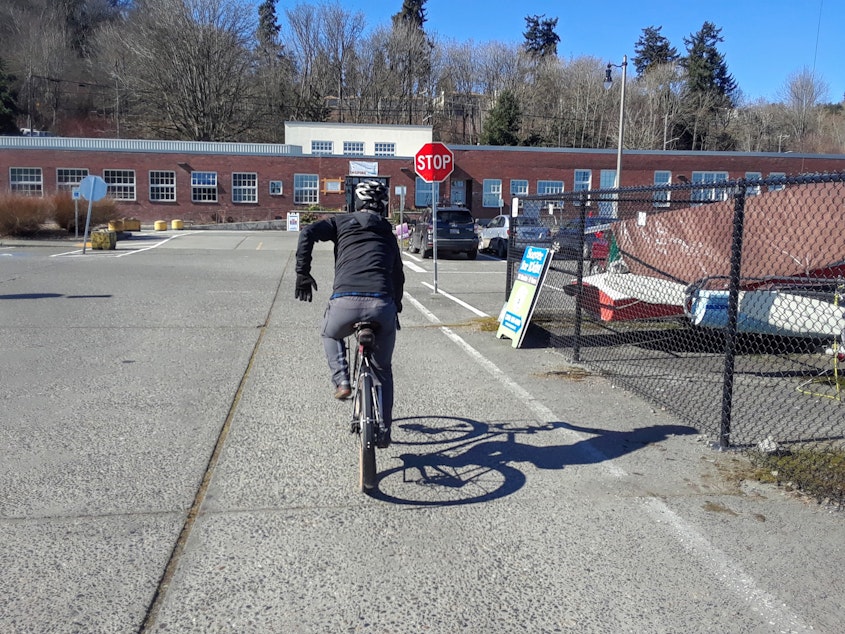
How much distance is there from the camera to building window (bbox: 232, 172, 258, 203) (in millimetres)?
49875

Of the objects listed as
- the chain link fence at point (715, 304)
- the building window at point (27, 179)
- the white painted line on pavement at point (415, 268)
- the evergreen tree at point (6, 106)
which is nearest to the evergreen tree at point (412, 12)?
the evergreen tree at point (6, 106)

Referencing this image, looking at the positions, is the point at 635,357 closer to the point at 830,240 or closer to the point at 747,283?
the point at 747,283

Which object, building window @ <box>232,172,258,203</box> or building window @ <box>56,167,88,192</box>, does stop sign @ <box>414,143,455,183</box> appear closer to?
building window @ <box>232,172,258,203</box>

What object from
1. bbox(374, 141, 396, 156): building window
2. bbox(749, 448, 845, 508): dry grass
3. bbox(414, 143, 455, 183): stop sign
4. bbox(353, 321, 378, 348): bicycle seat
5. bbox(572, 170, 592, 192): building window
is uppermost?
bbox(374, 141, 396, 156): building window

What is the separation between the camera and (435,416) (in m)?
6.22

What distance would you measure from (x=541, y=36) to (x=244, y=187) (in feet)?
178

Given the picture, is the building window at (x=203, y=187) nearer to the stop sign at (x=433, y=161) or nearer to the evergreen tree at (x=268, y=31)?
the evergreen tree at (x=268, y=31)

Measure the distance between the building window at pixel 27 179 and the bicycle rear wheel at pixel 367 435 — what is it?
51071mm

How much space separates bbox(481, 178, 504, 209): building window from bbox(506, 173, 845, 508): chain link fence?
41.5 m

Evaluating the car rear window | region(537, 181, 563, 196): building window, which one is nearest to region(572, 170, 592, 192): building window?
region(537, 181, 563, 196): building window

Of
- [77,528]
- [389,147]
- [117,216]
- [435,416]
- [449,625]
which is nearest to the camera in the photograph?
[449,625]

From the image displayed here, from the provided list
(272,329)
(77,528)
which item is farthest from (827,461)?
(272,329)

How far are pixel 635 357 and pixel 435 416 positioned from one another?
367 cm

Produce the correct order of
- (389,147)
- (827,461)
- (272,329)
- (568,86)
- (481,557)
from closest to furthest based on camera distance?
(481,557) < (827,461) < (272,329) < (389,147) < (568,86)
